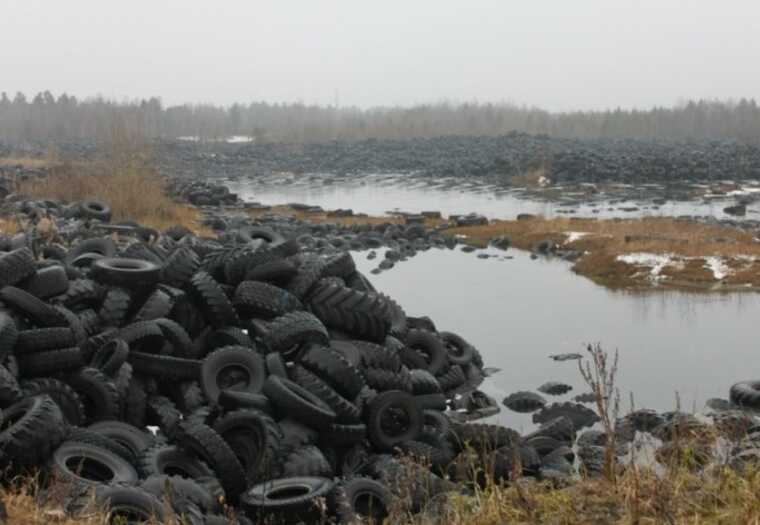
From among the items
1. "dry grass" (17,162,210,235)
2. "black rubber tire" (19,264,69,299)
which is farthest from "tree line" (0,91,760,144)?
"black rubber tire" (19,264,69,299)

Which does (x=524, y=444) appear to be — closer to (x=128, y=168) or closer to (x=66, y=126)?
(x=128, y=168)

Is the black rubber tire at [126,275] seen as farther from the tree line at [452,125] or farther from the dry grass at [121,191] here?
the tree line at [452,125]

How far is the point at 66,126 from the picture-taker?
96000 millimetres

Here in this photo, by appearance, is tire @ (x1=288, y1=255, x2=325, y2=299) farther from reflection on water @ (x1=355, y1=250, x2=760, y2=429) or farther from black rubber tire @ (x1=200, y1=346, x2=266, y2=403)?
reflection on water @ (x1=355, y1=250, x2=760, y2=429)

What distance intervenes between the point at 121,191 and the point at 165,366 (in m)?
18.5

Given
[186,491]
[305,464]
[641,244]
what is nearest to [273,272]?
[305,464]

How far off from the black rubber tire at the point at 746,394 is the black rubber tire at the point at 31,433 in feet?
26.6

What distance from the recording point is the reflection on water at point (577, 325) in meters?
11.8

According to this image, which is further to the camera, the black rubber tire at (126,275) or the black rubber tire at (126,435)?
the black rubber tire at (126,275)

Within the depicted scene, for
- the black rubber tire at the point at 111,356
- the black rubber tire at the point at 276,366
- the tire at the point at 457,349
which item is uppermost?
the black rubber tire at the point at 111,356

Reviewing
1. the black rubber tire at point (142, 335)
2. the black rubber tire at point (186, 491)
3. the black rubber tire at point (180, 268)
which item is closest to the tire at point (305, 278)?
the black rubber tire at point (180, 268)

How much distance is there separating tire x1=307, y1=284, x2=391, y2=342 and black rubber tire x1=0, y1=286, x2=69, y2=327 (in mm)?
3175

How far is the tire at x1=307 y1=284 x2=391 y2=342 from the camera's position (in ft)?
35.3

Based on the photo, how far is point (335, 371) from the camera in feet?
29.7
